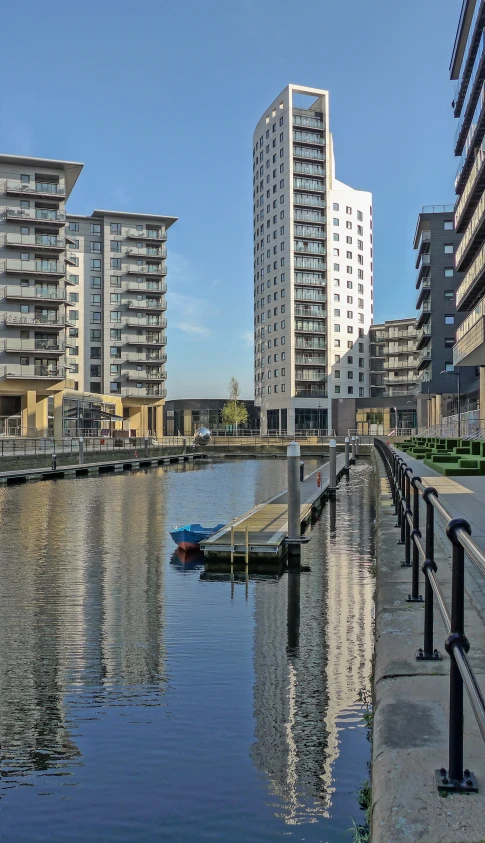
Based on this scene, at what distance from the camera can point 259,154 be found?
11038 centimetres

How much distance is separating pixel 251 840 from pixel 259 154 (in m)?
113

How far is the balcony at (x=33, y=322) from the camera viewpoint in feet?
220


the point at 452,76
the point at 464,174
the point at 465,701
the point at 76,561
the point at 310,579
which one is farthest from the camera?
the point at 452,76

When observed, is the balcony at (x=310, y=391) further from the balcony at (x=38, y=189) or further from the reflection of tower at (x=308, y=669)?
the reflection of tower at (x=308, y=669)

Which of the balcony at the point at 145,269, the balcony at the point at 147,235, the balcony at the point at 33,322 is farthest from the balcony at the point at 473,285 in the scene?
the balcony at the point at 147,235

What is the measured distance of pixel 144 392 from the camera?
9350cm

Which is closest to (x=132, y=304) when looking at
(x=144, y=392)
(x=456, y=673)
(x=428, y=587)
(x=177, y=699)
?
(x=144, y=392)

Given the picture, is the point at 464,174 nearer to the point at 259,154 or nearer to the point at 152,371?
the point at 152,371

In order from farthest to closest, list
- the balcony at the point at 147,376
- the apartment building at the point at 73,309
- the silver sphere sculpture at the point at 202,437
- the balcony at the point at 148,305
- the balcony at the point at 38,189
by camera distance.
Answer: the balcony at the point at 148,305
the balcony at the point at 147,376
the silver sphere sculpture at the point at 202,437
the balcony at the point at 38,189
the apartment building at the point at 73,309

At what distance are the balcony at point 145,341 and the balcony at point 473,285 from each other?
145 ft

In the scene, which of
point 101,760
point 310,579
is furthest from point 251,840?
point 310,579

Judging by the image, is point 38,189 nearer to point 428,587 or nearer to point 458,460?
point 458,460

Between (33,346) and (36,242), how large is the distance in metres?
9.63

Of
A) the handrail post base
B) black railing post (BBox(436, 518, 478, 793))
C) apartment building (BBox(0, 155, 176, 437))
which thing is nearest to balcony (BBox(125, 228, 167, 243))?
apartment building (BBox(0, 155, 176, 437))
